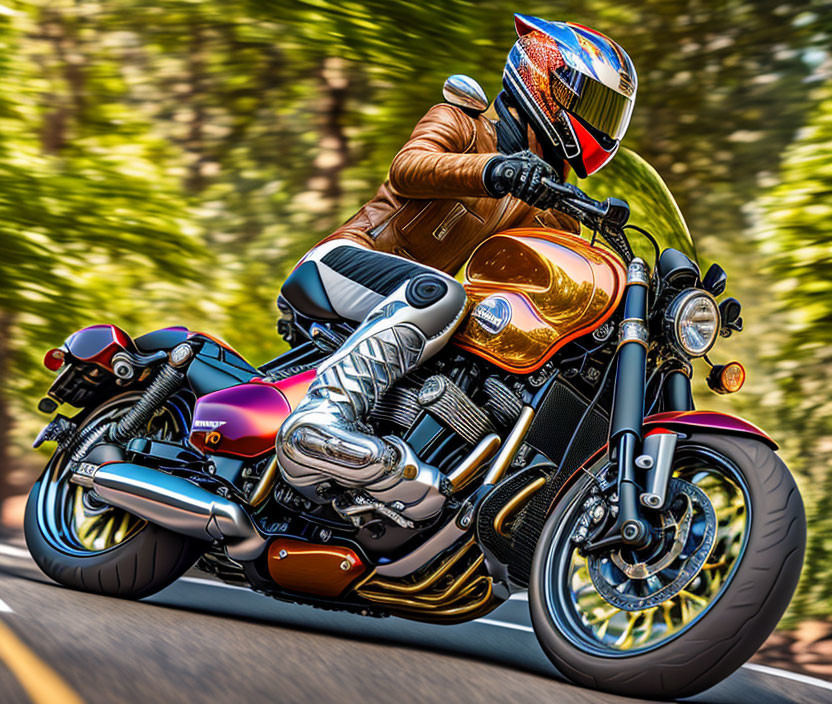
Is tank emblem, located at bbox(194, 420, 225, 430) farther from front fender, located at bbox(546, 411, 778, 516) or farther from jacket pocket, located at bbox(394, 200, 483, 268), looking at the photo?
front fender, located at bbox(546, 411, 778, 516)

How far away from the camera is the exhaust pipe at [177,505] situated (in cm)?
363

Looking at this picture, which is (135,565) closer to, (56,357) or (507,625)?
(56,357)

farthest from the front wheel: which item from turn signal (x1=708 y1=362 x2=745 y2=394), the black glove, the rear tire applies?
the rear tire

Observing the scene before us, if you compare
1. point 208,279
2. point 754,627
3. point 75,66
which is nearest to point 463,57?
point 208,279

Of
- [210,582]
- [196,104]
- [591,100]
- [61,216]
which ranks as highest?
[591,100]

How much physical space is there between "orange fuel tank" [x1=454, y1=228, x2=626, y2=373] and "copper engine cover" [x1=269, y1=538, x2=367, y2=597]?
34.1 inches

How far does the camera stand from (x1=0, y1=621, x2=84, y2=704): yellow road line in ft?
7.55

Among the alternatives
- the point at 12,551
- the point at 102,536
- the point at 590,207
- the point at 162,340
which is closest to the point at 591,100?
the point at 590,207

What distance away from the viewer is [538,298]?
10.8 ft

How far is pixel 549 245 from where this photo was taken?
131 inches

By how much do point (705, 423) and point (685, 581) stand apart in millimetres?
462

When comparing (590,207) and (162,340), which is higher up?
(590,207)

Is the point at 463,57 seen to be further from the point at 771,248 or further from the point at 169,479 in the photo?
the point at 169,479

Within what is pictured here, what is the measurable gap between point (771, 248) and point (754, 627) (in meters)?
3.80
